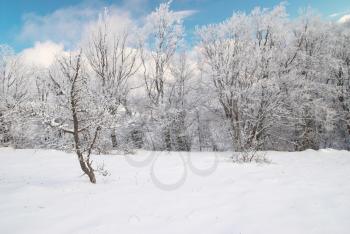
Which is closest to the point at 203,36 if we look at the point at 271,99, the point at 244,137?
the point at 271,99

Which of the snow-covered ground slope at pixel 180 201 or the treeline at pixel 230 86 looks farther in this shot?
the treeline at pixel 230 86

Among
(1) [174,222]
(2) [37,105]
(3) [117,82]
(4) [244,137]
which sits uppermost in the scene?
(3) [117,82]

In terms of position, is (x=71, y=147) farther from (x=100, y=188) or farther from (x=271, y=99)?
(x=271, y=99)

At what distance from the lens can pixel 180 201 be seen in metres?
8.52

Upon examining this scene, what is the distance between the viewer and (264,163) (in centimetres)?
1558

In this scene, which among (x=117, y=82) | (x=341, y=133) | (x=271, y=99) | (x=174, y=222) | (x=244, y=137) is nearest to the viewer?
(x=174, y=222)

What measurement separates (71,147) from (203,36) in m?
19.4

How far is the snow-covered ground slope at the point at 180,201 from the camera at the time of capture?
657 centimetres

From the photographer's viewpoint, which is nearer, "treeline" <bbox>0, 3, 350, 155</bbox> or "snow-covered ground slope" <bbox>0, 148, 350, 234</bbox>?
"snow-covered ground slope" <bbox>0, 148, 350, 234</bbox>

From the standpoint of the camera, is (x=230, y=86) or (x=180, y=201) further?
(x=230, y=86)

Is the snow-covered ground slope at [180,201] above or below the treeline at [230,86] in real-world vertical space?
below

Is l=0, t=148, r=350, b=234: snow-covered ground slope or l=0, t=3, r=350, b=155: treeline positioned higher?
l=0, t=3, r=350, b=155: treeline

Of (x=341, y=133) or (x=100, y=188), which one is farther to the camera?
(x=341, y=133)

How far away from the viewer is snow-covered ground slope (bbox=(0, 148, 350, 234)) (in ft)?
21.5
